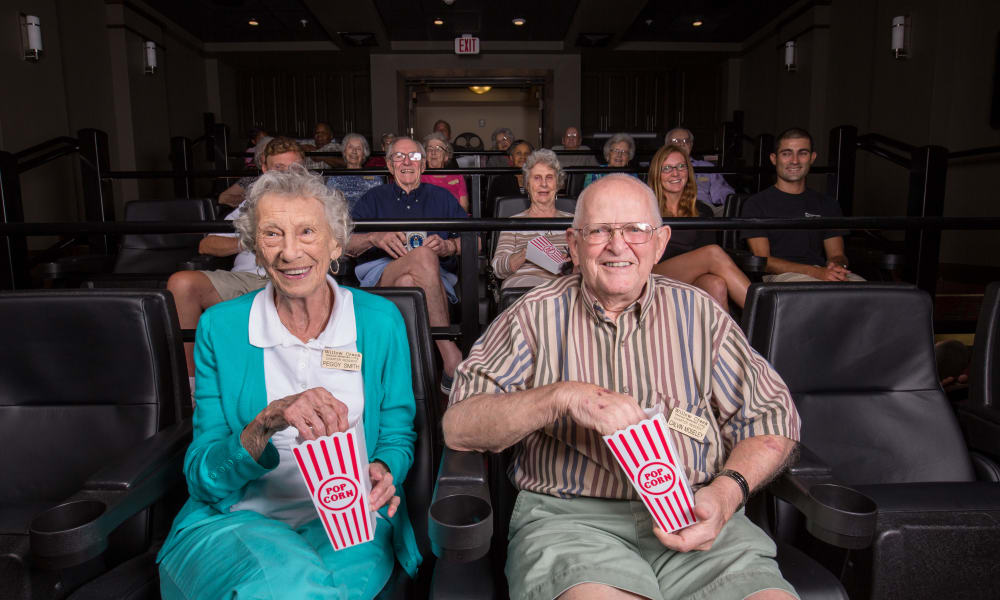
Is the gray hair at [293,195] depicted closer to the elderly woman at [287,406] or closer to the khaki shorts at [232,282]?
the elderly woman at [287,406]

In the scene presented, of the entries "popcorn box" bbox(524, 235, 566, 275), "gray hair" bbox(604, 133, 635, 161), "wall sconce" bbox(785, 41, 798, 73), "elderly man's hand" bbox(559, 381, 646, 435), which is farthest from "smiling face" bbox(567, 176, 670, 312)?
"wall sconce" bbox(785, 41, 798, 73)

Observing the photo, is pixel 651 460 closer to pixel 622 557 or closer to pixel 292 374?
pixel 622 557

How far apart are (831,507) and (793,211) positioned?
96.3 inches

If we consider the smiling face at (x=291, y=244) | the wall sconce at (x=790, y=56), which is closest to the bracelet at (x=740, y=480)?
the smiling face at (x=291, y=244)

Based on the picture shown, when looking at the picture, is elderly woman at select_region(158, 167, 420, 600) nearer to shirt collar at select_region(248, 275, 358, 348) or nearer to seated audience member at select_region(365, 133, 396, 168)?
shirt collar at select_region(248, 275, 358, 348)

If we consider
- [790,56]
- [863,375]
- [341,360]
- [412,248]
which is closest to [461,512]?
[341,360]

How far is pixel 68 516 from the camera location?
41.5 inches

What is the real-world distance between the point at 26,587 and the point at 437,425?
784 millimetres

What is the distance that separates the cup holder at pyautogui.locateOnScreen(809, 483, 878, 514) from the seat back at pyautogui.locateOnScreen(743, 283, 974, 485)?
42cm

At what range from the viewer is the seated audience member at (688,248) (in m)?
2.50

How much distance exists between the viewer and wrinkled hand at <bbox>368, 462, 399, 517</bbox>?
115 centimetres

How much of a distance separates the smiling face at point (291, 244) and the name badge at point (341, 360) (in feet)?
0.47

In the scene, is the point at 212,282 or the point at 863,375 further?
the point at 212,282

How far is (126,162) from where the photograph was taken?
24.2ft
